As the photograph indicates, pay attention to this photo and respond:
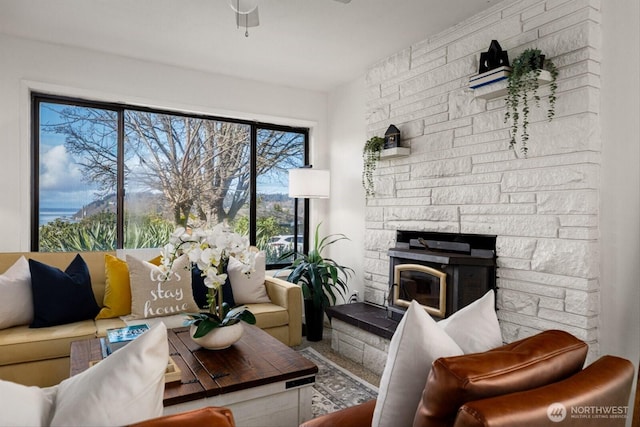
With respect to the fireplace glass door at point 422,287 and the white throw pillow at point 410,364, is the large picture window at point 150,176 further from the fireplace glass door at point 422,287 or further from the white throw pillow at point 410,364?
the white throw pillow at point 410,364

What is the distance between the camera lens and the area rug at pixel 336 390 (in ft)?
8.45

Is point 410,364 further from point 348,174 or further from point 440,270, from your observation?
point 348,174

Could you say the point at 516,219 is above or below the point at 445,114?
below

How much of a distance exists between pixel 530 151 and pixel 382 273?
1.65m

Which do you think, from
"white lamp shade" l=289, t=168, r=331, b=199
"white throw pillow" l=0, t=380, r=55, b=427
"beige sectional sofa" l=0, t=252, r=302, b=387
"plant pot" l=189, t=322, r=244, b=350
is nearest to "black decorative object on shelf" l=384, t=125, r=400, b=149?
"white lamp shade" l=289, t=168, r=331, b=199

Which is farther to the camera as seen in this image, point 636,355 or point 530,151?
point 530,151

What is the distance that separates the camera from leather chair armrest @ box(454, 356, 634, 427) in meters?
0.81

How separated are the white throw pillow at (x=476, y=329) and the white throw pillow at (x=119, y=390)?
2.84 ft

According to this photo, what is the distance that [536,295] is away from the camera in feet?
8.00

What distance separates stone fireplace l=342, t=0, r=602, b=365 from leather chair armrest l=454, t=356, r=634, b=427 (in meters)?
1.32

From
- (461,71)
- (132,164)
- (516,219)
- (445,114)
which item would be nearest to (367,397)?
(516,219)

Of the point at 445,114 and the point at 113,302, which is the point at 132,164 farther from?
the point at 445,114

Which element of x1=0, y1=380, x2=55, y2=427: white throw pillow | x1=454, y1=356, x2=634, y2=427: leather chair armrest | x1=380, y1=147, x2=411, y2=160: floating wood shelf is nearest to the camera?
x1=0, y1=380, x2=55, y2=427: white throw pillow

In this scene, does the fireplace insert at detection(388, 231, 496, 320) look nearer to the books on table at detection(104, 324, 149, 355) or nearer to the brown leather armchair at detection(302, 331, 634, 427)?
the brown leather armchair at detection(302, 331, 634, 427)
